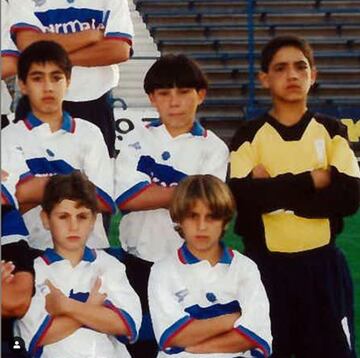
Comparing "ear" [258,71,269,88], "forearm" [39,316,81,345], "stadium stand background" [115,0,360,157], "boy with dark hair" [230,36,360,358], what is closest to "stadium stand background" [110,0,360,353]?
"stadium stand background" [115,0,360,157]

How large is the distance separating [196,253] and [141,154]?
1.38 feet

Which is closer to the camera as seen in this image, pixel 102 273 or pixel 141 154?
pixel 102 273

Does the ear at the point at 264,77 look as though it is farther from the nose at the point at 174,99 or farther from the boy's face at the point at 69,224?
the boy's face at the point at 69,224

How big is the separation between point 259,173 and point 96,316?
726 mm

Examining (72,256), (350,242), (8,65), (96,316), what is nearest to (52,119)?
(8,65)

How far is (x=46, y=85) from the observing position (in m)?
3.50

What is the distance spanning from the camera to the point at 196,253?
3.42m

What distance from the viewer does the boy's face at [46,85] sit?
138 inches

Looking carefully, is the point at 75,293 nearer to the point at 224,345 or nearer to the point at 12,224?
the point at 12,224

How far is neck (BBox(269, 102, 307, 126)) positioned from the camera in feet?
11.9

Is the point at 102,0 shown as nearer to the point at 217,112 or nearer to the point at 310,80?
the point at 310,80

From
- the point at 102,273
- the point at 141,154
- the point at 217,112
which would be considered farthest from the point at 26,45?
the point at 217,112

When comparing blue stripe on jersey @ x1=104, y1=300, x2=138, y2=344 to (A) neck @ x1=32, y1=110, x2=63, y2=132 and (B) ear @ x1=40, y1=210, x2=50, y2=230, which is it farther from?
(A) neck @ x1=32, y1=110, x2=63, y2=132

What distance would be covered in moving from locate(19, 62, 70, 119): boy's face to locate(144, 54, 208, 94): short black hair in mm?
298
